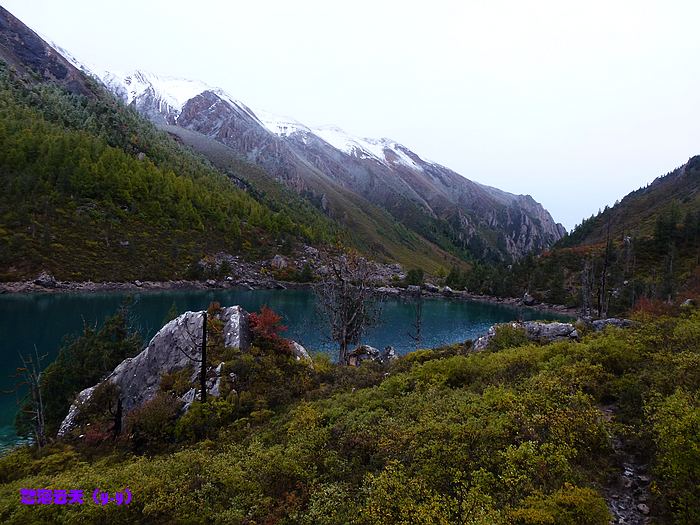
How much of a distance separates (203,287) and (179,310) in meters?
39.1

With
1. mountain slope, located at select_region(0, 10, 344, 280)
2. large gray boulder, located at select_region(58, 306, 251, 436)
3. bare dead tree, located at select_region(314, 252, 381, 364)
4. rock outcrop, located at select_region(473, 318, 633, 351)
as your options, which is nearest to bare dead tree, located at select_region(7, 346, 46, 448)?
large gray boulder, located at select_region(58, 306, 251, 436)

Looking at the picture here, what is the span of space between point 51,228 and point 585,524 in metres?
145

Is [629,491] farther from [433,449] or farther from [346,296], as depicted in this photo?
[346,296]

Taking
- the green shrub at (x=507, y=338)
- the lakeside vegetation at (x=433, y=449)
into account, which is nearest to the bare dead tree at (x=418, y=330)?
the green shrub at (x=507, y=338)

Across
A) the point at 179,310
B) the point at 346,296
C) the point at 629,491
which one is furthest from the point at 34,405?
the point at 179,310

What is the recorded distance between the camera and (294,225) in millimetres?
195125

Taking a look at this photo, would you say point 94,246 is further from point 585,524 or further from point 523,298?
point 523,298

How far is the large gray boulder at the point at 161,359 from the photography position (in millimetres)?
29062

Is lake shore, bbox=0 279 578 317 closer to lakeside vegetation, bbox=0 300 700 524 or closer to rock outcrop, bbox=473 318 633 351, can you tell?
lakeside vegetation, bbox=0 300 700 524

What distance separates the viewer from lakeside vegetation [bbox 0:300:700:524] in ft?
34.3


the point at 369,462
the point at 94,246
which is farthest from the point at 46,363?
the point at 94,246

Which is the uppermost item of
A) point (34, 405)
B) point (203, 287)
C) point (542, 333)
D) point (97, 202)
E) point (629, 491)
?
point (97, 202)

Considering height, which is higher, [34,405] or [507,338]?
[507,338]

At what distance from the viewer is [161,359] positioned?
1211 inches
